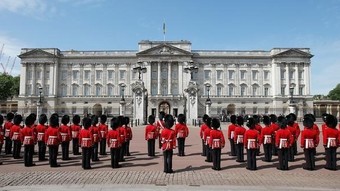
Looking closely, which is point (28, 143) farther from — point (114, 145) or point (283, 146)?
point (283, 146)

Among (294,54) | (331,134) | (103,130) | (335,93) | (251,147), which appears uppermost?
(294,54)

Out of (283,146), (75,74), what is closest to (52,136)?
(283,146)

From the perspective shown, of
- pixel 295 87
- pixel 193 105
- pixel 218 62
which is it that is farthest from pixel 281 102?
pixel 193 105

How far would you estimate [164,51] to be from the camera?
75.8 m

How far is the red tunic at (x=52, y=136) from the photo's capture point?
1226 centimetres

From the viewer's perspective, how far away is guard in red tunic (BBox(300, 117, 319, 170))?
11578 millimetres

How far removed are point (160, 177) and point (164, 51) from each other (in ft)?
220

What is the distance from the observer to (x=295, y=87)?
77.4 meters

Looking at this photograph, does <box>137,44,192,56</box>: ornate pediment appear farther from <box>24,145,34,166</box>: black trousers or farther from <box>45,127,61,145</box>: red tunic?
<box>24,145,34,166</box>: black trousers

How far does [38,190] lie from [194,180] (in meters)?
4.48

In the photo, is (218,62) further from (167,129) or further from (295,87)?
(167,129)

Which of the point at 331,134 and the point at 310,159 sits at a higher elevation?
the point at 331,134

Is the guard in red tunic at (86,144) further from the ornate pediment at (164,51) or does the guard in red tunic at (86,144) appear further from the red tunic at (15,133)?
the ornate pediment at (164,51)

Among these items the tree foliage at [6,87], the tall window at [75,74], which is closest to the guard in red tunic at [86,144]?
the tall window at [75,74]
